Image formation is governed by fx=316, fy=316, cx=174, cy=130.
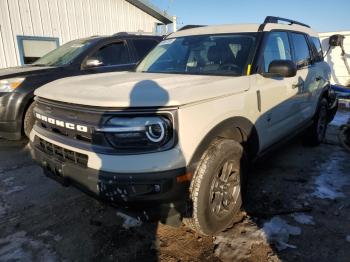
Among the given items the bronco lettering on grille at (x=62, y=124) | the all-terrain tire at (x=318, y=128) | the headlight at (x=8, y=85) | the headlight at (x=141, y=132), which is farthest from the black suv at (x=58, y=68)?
the all-terrain tire at (x=318, y=128)

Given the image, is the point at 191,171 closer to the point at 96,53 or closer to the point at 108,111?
the point at 108,111

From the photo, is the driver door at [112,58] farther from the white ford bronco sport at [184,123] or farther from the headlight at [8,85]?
A: the white ford bronco sport at [184,123]

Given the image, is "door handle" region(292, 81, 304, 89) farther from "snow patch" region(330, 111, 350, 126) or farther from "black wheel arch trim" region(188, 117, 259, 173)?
"snow patch" region(330, 111, 350, 126)

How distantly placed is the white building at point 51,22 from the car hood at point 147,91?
24.4 feet

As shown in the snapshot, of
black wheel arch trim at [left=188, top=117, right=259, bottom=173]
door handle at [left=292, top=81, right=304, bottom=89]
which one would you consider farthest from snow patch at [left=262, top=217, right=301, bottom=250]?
door handle at [left=292, top=81, right=304, bottom=89]

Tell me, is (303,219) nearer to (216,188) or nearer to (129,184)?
(216,188)

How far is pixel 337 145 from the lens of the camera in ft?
17.7

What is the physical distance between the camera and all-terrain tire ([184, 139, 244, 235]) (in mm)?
2439

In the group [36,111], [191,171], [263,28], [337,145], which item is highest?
[263,28]

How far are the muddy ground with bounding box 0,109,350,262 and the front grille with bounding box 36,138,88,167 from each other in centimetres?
77

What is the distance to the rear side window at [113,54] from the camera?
5966mm

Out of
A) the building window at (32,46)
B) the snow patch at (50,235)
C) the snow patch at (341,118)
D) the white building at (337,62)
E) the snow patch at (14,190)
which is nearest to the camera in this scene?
the snow patch at (50,235)

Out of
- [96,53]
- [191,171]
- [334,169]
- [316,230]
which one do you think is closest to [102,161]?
[191,171]

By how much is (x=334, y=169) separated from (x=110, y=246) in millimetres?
3210
